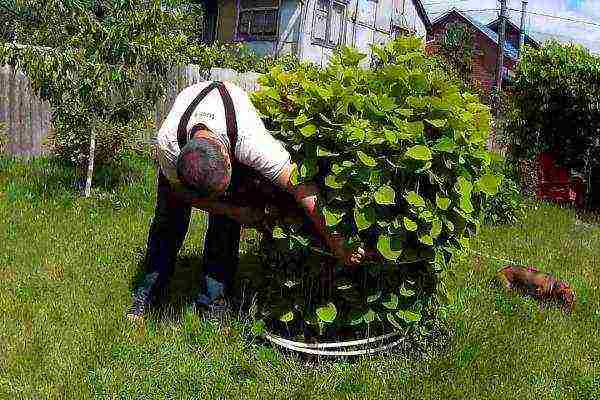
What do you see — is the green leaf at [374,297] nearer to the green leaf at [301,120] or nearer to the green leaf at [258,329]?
the green leaf at [258,329]

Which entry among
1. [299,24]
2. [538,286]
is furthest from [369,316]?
[299,24]

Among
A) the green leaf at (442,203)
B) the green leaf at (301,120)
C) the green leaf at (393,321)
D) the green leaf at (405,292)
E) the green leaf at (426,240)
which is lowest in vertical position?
the green leaf at (393,321)

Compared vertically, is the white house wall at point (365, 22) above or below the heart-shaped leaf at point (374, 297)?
above

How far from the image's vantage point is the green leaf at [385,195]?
4.18m

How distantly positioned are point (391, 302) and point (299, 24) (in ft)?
77.7

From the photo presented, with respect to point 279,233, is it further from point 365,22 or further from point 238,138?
point 365,22

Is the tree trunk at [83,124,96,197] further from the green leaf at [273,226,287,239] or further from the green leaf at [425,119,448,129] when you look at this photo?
the green leaf at [425,119,448,129]

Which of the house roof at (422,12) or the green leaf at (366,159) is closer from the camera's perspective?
the green leaf at (366,159)

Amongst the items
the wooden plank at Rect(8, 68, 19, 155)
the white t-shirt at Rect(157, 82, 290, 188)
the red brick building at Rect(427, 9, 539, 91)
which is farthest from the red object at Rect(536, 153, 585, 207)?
the red brick building at Rect(427, 9, 539, 91)

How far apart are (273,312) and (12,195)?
461 centimetres

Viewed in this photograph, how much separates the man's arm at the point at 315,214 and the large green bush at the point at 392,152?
0.17ft

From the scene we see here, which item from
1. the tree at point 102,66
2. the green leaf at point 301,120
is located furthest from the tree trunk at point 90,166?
the green leaf at point 301,120

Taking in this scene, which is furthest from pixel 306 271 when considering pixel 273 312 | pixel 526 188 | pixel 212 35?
pixel 212 35

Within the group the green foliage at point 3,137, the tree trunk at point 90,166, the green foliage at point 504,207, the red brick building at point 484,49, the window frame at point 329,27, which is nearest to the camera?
the tree trunk at point 90,166
